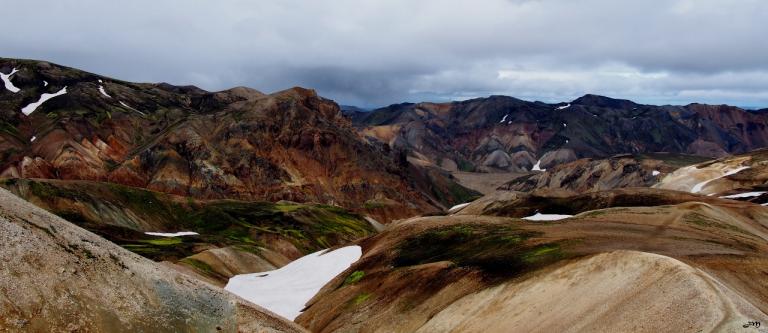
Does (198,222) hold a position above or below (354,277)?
below

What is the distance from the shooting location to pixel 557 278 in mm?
29969

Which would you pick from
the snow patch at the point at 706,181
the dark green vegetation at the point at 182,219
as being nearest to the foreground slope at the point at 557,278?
the dark green vegetation at the point at 182,219

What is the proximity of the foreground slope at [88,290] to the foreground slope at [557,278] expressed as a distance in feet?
34.2

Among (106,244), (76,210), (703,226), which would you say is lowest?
(76,210)

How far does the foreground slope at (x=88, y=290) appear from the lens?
69.5 ft

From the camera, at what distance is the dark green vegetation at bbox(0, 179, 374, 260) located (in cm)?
10875

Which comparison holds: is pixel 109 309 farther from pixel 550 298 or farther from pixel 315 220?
pixel 315 220

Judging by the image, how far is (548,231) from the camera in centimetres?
4397

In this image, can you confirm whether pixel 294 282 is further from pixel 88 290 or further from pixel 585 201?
pixel 585 201

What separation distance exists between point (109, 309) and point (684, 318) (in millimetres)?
21243

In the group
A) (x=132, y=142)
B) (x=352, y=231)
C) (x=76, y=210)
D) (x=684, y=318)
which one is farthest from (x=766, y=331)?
(x=132, y=142)

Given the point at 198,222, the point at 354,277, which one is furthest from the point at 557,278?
the point at 198,222

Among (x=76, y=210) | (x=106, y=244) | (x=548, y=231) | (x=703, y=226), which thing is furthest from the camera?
(x=76, y=210)

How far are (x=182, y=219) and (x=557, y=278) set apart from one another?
127046 millimetres
